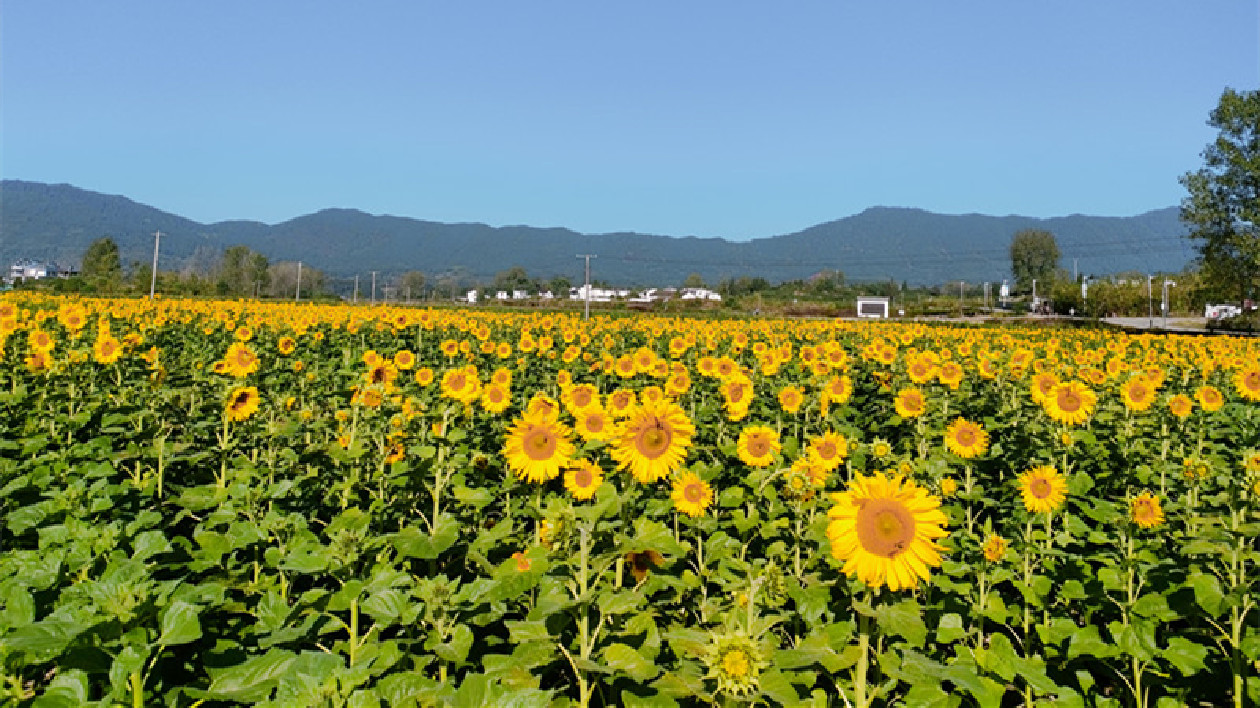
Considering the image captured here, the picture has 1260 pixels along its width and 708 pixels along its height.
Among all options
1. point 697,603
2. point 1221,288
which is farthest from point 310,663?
point 1221,288

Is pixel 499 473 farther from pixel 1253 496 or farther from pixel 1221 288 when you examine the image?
pixel 1221 288

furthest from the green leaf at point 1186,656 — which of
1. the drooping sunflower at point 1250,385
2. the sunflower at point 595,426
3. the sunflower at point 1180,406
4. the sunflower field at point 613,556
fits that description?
the drooping sunflower at point 1250,385

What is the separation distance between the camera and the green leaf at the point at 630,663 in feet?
7.37

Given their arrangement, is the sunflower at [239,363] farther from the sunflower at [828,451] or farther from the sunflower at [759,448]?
the sunflower at [828,451]

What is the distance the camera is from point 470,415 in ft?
18.3

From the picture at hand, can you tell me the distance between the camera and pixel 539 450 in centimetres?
374

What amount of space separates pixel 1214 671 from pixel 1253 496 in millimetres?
902

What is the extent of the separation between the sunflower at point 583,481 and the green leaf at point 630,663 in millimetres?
1133

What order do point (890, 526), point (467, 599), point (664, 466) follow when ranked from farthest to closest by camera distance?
point (664, 466) < point (467, 599) < point (890, 526)

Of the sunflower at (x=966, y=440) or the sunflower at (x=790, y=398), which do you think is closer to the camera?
the sunflower at (x=966, y=440)

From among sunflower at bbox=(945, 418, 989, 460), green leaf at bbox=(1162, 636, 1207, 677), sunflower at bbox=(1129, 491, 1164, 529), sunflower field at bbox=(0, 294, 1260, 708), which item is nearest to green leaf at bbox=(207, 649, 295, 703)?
sunflower field at bbox=(0, 294, 1260, 708)

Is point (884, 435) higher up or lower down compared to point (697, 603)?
higher up

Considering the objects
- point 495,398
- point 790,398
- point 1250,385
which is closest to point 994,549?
point 790,398

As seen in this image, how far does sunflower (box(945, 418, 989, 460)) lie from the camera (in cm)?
514
